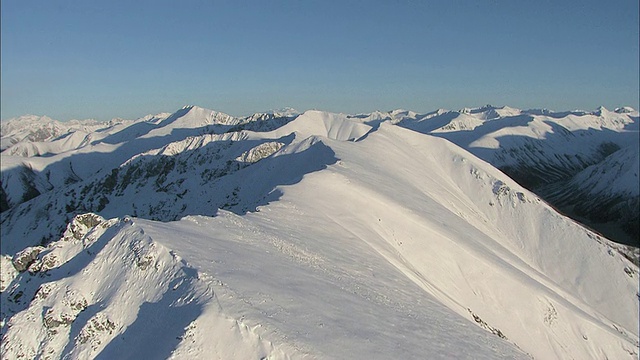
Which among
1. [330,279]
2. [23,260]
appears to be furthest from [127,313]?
[23,260]

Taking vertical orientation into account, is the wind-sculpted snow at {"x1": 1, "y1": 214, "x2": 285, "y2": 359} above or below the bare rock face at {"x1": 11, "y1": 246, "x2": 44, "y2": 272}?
above

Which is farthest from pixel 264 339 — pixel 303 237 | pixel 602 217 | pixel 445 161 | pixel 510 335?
pixel 602 217

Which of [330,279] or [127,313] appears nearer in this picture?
[127,313]

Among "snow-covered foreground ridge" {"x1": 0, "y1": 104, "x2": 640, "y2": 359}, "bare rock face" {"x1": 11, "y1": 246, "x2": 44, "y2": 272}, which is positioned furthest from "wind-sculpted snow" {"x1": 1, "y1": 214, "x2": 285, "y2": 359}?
"bare rock face" {"x1": 11, "y1": 246, "x2": 44, "y2": 272}

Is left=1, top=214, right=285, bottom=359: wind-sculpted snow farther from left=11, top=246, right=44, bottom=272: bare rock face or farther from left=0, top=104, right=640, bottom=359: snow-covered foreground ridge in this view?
left=11, top=246, right=44, bottom=272: bare rock face

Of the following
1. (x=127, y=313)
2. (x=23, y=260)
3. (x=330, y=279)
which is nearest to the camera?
(x=127, y=313)

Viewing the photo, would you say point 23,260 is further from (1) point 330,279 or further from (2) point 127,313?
(1) point 330,279

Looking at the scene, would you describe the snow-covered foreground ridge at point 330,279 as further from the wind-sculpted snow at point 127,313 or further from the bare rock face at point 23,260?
the bare rock face at point 23,260

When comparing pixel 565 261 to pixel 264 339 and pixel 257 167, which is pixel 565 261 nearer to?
pixel 257 167

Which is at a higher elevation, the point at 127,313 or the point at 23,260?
the point at 127,313
